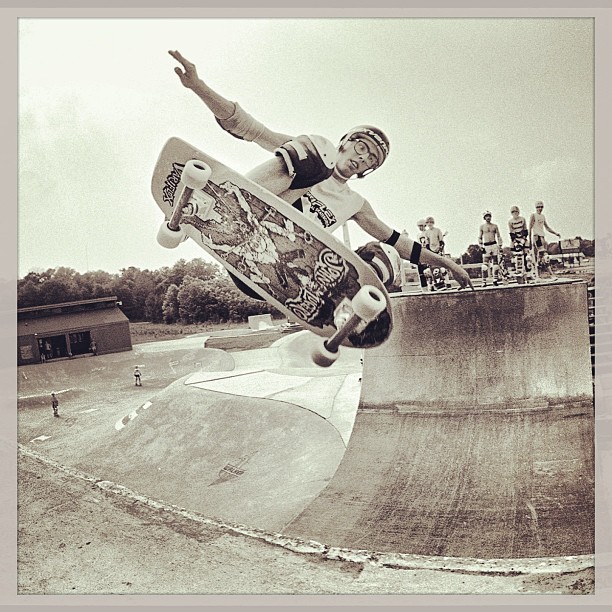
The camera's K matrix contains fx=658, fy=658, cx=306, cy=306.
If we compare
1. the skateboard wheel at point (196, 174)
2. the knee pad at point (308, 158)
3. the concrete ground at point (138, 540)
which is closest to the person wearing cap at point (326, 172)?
the knee pad at point (308, 158)

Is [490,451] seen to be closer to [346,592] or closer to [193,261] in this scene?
[346,592]

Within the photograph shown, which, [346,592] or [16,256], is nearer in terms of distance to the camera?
[346,592]

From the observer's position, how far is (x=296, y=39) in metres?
4.81

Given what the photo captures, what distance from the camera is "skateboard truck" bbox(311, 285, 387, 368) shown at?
14.7 feet

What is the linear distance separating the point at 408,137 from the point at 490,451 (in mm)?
2314

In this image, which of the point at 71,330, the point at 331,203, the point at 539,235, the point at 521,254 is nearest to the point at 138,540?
the point at 71,330

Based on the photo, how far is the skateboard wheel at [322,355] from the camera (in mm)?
4652

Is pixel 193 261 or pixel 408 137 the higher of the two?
pixel 408 137

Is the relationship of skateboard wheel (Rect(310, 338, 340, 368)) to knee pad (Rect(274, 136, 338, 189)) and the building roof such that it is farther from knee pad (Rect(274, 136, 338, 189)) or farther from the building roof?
the building roof

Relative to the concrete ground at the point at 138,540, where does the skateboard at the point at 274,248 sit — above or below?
above

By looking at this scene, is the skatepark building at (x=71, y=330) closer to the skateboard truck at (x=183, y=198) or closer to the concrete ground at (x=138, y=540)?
the concrete ground at (x=138, y=540)

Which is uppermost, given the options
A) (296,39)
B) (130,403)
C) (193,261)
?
(296,39)

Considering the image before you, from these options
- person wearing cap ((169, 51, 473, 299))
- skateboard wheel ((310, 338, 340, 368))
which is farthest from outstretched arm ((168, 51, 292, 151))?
skateboard wheel ((310, 338, 340, 368))

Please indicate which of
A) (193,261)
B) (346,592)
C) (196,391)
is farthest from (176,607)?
(193,261)
